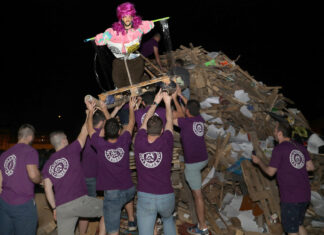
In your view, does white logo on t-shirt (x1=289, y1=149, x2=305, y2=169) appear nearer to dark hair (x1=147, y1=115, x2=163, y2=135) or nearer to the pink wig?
dark hair (x1=147, y1=115, x2=163, y2=135)

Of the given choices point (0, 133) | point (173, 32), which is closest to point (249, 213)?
point (173, 32)

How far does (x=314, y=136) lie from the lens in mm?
8008

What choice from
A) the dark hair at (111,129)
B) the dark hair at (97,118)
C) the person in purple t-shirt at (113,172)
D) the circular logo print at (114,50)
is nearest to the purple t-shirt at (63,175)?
the person in purple t-shirt at (113,172)

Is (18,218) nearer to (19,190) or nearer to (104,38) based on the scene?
(19,190)

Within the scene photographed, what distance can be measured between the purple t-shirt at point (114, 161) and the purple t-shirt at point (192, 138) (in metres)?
1.50

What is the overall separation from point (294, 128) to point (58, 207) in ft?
24.7

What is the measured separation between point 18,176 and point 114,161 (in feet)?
5.22

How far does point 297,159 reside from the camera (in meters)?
4.46

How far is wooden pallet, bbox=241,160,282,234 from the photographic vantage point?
20.6 ft

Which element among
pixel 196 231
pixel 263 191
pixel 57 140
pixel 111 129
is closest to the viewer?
pixel 111 129

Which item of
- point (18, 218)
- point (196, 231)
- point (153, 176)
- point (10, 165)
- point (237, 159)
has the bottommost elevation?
point (196, 231)

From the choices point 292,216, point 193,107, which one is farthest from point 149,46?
point 292,216

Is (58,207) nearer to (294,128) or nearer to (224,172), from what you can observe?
(224,172)

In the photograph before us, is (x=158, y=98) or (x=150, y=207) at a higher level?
(x=158, y=98)
